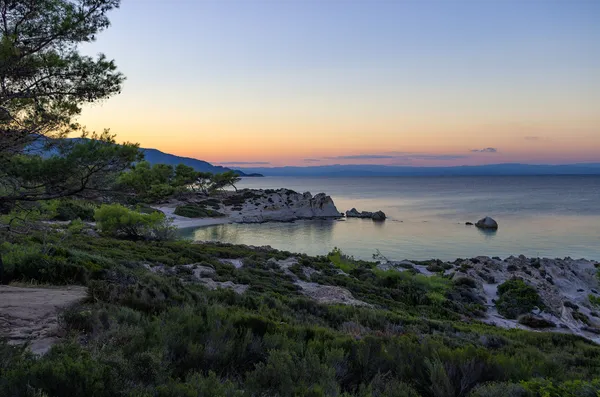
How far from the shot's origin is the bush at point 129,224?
2336 centimetres

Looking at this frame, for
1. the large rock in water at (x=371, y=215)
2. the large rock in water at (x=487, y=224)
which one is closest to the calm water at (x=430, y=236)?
the large rock in water at (x=487, y=224)

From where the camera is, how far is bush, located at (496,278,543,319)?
52.3 ft

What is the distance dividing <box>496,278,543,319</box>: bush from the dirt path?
1669 cm

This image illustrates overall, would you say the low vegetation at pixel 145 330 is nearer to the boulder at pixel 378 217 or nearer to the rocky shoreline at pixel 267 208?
the rocky shoreline at pixel 267 208

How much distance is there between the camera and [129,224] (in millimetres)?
24000

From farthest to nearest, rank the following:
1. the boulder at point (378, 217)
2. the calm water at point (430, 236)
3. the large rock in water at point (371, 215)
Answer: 1. the large rock in water at point (371, 215)
2. the boulder at point (378, 217)
3. the calm water at point (430, 236)

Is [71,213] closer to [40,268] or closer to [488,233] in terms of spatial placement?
[40,268]

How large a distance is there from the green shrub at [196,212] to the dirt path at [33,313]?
44.2 m

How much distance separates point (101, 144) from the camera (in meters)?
7.14

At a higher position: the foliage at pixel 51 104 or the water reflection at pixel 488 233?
the foliage at pixel 51 104

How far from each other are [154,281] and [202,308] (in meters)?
2.09

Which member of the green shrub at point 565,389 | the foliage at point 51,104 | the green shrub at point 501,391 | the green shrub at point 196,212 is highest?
the foliage at point 51,104

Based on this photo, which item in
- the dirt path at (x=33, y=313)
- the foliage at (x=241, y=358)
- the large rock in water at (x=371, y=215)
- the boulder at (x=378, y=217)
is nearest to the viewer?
the foliage at (x=241, y=358)

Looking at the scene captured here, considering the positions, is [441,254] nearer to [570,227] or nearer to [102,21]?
[570,227]
